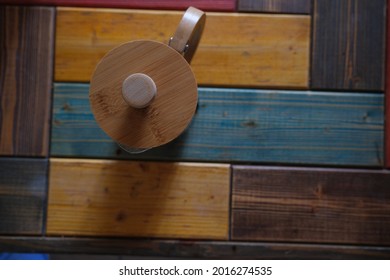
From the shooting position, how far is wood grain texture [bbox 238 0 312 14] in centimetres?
92

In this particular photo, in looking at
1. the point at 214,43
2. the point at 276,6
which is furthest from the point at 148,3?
the point at 276,6

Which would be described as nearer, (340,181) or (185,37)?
(185,37)

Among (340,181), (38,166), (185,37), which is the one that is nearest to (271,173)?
(340,181)

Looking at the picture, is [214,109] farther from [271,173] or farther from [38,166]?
[38,166]

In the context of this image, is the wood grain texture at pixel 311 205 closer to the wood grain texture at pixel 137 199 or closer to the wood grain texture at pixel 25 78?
the wood grain texture at pixel 137 199

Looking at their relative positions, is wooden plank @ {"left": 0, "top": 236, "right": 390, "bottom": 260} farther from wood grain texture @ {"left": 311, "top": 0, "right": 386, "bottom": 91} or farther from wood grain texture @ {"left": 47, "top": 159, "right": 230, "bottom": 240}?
wood grain texture @ {"left": 311, "top": 0, "right": 386, "bottom": 91}

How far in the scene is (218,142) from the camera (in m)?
0.90

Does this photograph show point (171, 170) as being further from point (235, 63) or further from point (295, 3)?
point (295, 3)

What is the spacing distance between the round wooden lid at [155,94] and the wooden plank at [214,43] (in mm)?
217

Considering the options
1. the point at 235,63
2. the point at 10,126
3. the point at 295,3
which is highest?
the point at 295,3

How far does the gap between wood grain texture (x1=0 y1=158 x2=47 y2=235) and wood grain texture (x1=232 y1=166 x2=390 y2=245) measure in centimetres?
41

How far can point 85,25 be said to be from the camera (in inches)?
35.9

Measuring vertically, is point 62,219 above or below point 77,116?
below
